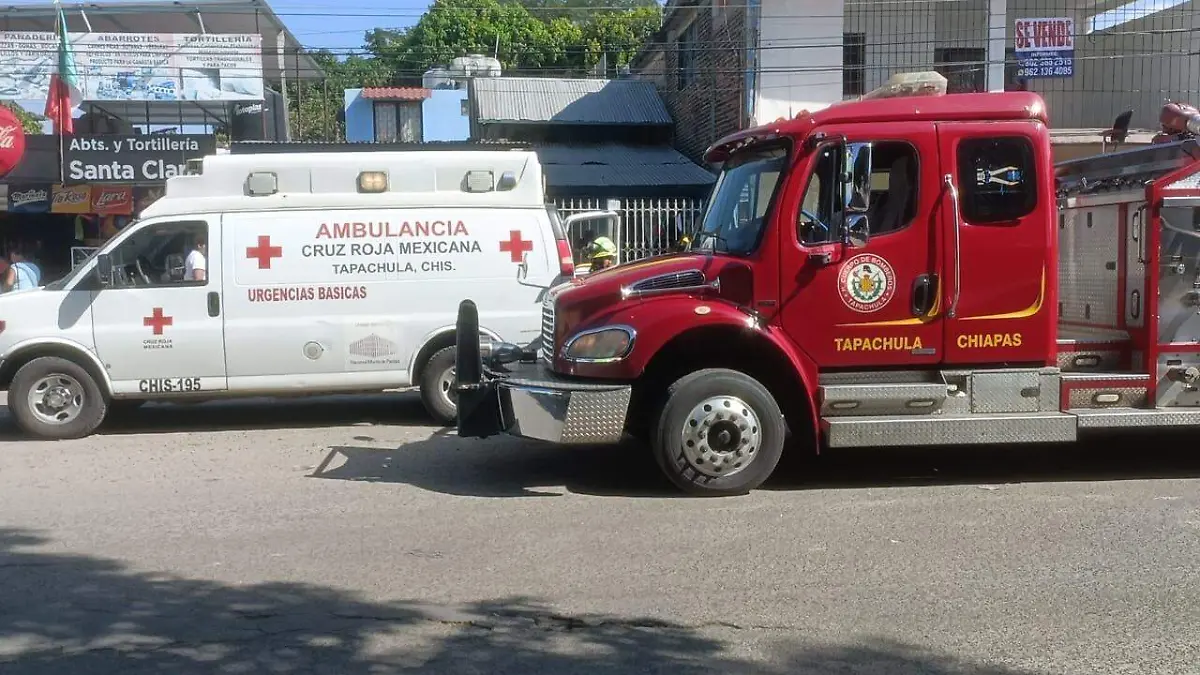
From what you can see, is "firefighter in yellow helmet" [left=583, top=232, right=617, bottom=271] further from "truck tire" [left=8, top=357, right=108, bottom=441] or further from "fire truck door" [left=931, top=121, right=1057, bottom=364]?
"truck tire" [left=8, top=357, right=108, bottom=441]

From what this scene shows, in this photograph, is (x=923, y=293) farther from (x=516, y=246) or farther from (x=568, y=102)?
(x=568, y=102)

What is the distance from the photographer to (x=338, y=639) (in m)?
4.96

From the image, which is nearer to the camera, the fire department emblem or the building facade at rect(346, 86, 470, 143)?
the fire department emblem

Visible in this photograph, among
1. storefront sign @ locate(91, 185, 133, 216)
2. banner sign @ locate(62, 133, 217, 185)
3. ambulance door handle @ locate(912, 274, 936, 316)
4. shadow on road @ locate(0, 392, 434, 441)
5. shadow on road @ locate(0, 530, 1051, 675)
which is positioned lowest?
shadow on road @ locate(0, 530, 1051, 675)

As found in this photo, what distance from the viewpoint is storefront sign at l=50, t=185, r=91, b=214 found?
1861 centimetres

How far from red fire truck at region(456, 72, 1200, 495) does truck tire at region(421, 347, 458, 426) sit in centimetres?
284

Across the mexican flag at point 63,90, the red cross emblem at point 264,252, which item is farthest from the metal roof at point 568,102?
the red cross emblem at point 264,252

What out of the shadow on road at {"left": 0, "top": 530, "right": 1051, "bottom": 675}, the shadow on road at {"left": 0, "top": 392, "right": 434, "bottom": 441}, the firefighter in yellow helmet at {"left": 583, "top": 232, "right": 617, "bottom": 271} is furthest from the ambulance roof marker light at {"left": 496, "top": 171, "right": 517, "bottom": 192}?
the shadow on road at {"left": 0, "top": 530, "right": 1051, "bottom": 675}

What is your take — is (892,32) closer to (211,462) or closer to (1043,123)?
(1043,123)

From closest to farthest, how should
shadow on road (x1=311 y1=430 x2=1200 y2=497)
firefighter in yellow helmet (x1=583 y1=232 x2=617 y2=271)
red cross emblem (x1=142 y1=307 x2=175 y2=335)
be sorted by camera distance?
1. shadow on road (x1=311 y1=430 x2=1200 y2=497)
2. red cross emblem (x1=142 y1=307 x2=175 y2=335)
3. firefighter in yellow helmet (x1=583 y1=232 x2=617 y2=271)

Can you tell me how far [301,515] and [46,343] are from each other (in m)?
4.16

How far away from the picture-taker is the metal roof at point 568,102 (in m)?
26.4

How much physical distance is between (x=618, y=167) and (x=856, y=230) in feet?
56.6

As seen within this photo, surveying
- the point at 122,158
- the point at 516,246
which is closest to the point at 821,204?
the point at 516,246
